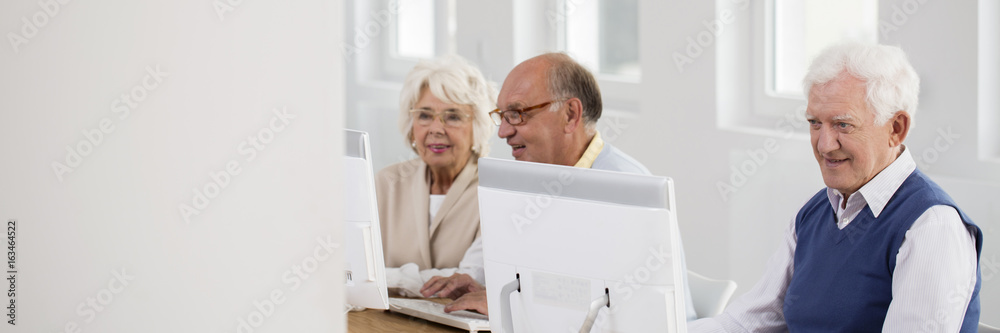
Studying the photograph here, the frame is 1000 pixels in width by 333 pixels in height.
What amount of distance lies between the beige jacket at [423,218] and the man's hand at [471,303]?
23.5 inches

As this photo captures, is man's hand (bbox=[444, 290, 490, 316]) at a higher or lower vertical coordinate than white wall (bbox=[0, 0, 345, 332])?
lower

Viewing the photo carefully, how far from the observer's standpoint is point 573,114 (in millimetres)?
2338

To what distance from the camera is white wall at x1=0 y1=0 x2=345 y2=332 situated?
0.73 m

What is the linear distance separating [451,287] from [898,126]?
1.09 metres

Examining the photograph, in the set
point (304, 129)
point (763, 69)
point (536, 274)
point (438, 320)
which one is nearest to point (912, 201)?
point (536, 274)

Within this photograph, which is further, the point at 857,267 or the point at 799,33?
the point at 799,33

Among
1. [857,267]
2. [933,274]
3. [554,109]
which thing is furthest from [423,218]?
[933,274]

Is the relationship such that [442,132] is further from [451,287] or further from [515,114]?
[451,287]

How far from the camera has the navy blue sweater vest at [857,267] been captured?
1519 mm

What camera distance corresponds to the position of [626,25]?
3908 mm

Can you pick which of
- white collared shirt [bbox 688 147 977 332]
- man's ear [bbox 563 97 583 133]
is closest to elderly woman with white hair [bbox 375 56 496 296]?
man's ear [bbox 563 97 583 133]

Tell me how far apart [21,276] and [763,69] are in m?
2.89

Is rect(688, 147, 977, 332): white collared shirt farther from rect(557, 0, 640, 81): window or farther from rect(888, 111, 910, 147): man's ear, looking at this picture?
rect(557, 0, 640, 81): window

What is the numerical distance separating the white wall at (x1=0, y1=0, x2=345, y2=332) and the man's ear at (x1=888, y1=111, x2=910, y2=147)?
4.08ft
